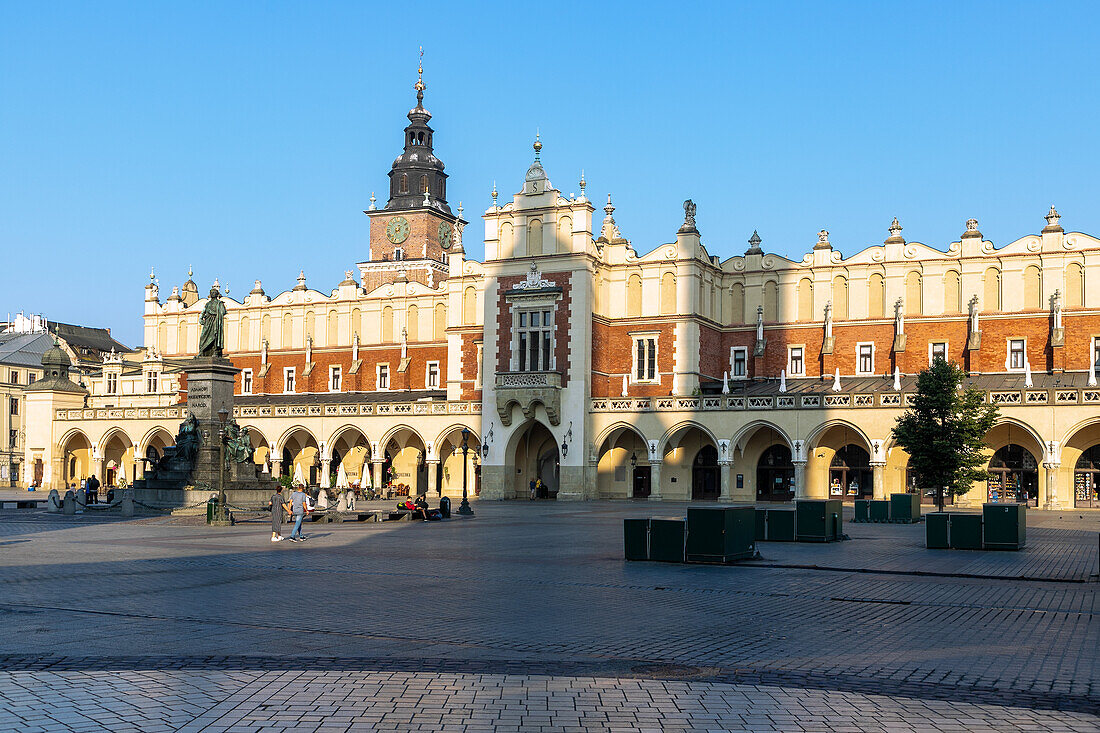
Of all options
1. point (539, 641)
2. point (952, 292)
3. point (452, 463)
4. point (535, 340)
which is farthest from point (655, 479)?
point (539, 641)

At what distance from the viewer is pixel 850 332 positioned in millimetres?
60594

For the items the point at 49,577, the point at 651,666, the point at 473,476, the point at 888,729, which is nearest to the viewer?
the point at 888,729

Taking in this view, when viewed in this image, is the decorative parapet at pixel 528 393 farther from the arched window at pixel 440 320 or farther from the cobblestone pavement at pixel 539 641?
the cobblestone pavement at pixel 539 641

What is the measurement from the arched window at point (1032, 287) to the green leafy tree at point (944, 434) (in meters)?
12.3

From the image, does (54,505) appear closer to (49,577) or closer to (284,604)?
(49,577)

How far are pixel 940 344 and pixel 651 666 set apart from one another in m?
51.0

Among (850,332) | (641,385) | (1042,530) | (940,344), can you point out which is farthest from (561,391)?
(1042,530)

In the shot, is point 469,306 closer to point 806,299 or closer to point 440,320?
point 440,320

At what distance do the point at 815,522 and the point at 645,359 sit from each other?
1349 inches

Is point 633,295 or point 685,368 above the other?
point 633,295

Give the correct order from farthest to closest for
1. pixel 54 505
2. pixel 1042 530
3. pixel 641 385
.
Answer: pixel 641 385 < pixel 54 505 < pixel 1042 530

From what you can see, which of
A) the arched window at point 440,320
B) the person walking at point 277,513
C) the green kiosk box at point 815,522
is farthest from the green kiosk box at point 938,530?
the arched window at point 440,320

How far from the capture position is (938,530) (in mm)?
25797

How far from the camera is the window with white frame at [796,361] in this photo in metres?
62.0
